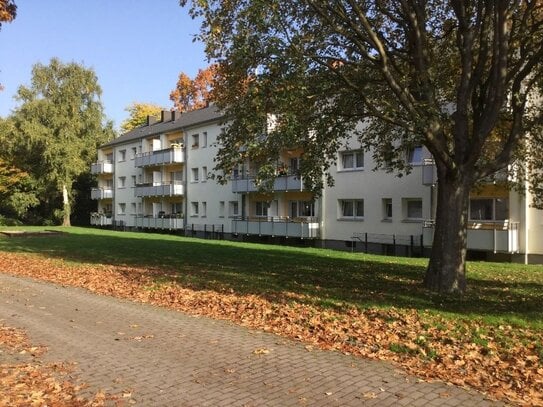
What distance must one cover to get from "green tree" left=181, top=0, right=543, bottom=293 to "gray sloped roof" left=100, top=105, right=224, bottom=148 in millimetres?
26215

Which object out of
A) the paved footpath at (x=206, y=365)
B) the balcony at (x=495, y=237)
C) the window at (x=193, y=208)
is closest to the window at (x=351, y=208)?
the balcony at (x=495, y=237)

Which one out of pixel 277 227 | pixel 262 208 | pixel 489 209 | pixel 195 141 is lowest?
pixel 277 227

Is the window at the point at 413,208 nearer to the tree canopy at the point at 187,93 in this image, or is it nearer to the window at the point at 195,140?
the window at the point at 195,140

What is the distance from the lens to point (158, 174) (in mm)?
49469

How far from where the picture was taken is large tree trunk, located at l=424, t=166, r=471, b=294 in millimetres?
11539

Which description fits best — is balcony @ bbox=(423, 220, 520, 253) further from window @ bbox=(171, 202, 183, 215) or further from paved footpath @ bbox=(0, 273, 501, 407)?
window @ bbox=(171, 202, 183, 215)

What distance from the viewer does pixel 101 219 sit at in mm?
56438

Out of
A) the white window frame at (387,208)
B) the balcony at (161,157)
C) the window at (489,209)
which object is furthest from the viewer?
the balcony at (161,157)

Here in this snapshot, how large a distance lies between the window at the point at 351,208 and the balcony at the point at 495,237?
7.27 meters

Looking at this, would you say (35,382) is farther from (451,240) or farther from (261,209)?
(261,209)

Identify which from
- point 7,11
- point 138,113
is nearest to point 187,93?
point 138,113

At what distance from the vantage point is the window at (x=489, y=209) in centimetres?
2392

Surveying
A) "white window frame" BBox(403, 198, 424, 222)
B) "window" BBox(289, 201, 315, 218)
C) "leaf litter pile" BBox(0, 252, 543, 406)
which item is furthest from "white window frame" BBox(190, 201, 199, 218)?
"leaf litter pile" BBox(0, 252, 543, 406)

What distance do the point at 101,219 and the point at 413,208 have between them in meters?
38.2
